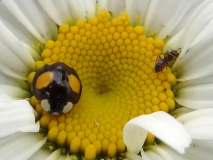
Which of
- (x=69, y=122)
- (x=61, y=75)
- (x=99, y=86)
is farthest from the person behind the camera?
(x=99, y=86)

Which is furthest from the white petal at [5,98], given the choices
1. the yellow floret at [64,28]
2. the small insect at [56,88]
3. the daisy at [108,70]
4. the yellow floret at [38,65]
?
the yellow floret at [64,28]

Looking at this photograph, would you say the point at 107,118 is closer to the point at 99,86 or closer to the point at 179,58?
the point at 99,86

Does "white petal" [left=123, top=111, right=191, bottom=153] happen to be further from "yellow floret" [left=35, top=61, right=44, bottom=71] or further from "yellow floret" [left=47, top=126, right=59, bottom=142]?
"yellow floret" [left=35, top=61, right=44, bottom=71]

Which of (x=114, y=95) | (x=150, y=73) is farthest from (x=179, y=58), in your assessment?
(x=114, y=95)

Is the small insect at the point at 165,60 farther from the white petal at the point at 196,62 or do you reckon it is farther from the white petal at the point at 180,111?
the white petal at the point at 180,111

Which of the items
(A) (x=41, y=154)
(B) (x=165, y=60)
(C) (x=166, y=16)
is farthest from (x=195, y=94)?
(A) (x=41, y=154)
